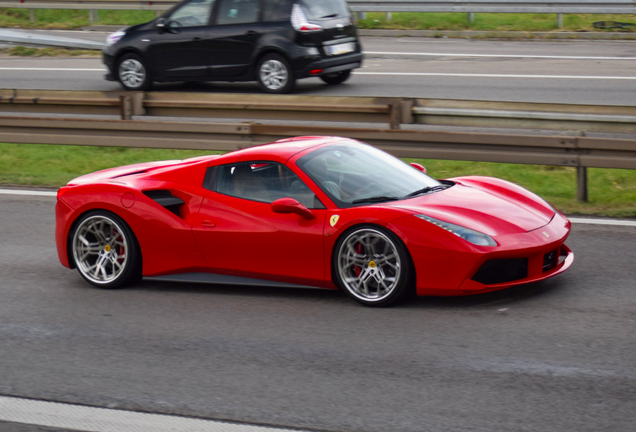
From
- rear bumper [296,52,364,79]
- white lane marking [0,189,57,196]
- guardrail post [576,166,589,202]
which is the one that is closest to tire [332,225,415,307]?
guardrail post [576,166,589,202]

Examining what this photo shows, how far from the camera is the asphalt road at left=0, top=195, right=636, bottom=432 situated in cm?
444

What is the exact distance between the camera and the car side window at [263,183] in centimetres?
637

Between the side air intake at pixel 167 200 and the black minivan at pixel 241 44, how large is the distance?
8247 mm

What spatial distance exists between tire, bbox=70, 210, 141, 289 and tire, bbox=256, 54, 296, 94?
821cm

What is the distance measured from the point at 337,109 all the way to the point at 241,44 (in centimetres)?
482

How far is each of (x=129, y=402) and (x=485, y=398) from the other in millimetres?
1822

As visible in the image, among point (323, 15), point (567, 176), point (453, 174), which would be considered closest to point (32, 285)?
point (453, 174)

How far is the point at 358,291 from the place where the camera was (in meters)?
6.12

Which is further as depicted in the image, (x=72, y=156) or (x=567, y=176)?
(x=72, y=156)

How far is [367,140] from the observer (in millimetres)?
9992

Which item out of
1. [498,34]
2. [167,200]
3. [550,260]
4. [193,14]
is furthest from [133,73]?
[550,260]

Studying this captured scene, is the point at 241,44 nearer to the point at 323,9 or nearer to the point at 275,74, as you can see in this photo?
the point at 275,74

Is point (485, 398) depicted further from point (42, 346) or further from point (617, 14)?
point (617, 14)

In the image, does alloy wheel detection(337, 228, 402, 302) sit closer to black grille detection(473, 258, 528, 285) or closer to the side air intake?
black grille detection(473, 258, 528, 285)
